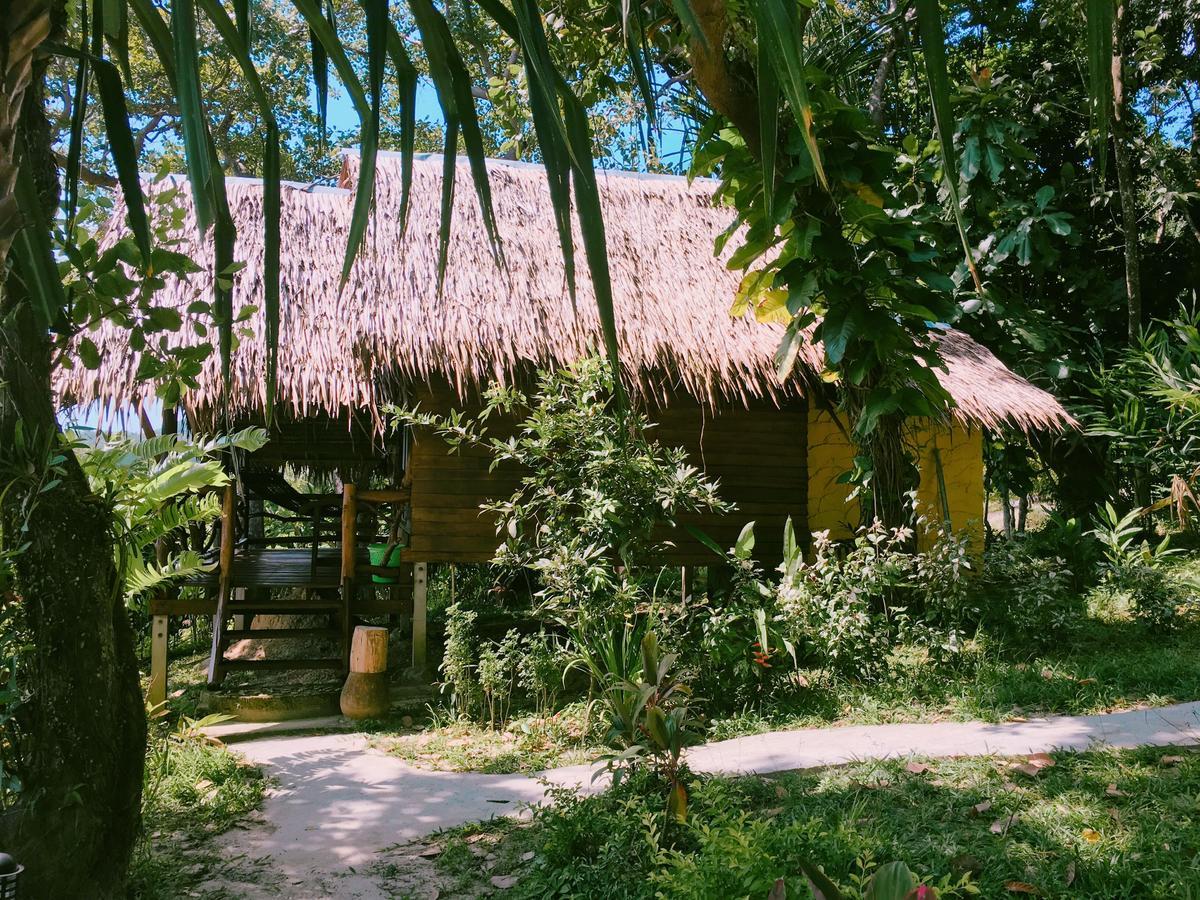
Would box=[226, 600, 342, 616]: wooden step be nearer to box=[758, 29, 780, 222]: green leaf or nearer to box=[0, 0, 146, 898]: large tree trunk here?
box=[0, 0, 146, 898]: large tree trunk

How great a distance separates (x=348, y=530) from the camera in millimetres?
6445

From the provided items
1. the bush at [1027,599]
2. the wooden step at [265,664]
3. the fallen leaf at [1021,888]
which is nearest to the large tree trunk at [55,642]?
the fallen leaf at [1021,888]

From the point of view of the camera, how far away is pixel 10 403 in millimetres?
2324

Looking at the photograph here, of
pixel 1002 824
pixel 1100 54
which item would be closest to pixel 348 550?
pixel 1002 824

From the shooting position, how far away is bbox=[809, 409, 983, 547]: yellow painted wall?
24.6 feet

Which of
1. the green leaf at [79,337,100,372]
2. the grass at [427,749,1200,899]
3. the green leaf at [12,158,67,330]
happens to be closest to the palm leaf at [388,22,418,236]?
the green leaf at [12,158,67,330]

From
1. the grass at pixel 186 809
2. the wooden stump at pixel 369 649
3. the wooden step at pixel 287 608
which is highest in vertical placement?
the wooden step at pixel 287 608

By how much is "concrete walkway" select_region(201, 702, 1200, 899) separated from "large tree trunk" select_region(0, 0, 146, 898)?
92 centimetres

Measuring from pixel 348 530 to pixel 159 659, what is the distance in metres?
1.40

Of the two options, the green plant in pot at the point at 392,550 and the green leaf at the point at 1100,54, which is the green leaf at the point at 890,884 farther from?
the green plant in pot at the point at 392,550

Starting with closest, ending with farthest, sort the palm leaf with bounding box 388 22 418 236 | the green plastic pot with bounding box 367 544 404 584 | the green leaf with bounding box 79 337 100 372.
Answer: the palm leaf with bounding box 388 22 418 236, the green leaf with bounding box 79 337 100 372, the green plastic pot with bounding box 367 544 404 584

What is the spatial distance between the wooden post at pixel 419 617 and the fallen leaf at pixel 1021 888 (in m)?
4.62

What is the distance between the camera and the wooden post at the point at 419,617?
646 centimetres

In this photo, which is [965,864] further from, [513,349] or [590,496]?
[513,349]
